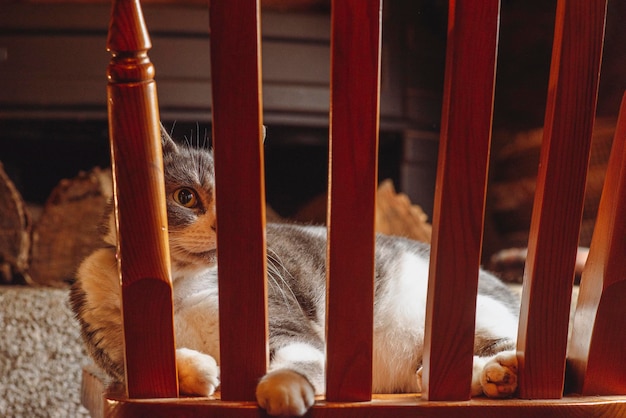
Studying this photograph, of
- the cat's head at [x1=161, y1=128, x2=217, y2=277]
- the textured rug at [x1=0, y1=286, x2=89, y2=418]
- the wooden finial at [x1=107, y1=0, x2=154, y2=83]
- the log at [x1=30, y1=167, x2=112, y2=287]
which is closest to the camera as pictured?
the wooden finial at [x1=107, y1=0, x2=154, y2=83]

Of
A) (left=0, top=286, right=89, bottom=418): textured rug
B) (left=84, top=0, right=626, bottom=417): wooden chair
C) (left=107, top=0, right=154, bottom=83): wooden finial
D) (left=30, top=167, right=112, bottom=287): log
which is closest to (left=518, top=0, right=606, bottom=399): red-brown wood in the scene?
(left=84, top=0, right=626, bottom=417): wooden chair

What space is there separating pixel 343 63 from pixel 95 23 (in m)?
1.87

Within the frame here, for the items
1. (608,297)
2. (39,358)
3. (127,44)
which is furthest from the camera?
(39,358)

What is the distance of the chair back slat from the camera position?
1.90 feet

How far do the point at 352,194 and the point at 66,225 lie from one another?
5.94 feet

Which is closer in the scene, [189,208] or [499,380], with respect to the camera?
[499,380]

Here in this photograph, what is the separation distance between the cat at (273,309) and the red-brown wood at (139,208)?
86 millimetres

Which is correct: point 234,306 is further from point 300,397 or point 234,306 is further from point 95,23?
point 95,23

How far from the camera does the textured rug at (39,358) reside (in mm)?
1366

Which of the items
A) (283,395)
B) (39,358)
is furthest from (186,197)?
(39,358)

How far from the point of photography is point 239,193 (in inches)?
23.8

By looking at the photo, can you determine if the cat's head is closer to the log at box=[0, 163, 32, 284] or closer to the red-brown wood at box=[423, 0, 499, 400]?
the red-brown wood at box=[423, 0, 499, 400]

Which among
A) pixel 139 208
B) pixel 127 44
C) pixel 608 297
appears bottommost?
pixel 608 297

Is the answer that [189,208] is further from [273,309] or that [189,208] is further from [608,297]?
[608,297]
